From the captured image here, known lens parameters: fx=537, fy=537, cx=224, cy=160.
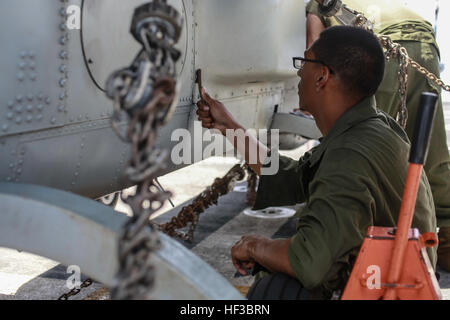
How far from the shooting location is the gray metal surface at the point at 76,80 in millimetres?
1764

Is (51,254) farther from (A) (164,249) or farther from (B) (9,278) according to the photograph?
(B) (9,278)

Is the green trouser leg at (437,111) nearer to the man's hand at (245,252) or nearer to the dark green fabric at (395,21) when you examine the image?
the dark green fabric at (395,21)

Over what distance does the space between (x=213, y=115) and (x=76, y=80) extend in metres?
0.89

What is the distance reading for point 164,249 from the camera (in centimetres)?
132

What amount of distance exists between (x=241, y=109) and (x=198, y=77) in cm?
90

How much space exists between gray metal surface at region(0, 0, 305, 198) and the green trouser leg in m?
1.35

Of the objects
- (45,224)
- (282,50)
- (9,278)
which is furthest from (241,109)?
(45,224)

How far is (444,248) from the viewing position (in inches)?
156

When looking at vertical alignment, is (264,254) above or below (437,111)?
below

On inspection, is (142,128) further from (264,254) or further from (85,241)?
(264,254)

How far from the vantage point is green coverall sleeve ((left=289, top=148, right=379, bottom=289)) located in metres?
1.74

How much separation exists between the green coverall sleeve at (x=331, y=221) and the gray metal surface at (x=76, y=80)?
0.93m

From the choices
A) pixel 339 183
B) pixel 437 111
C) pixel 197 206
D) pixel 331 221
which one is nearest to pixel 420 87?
pixel 437 111

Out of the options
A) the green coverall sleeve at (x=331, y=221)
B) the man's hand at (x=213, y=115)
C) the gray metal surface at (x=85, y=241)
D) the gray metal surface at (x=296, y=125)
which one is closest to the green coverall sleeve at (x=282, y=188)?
the man's hand at (x=213, y=115)
